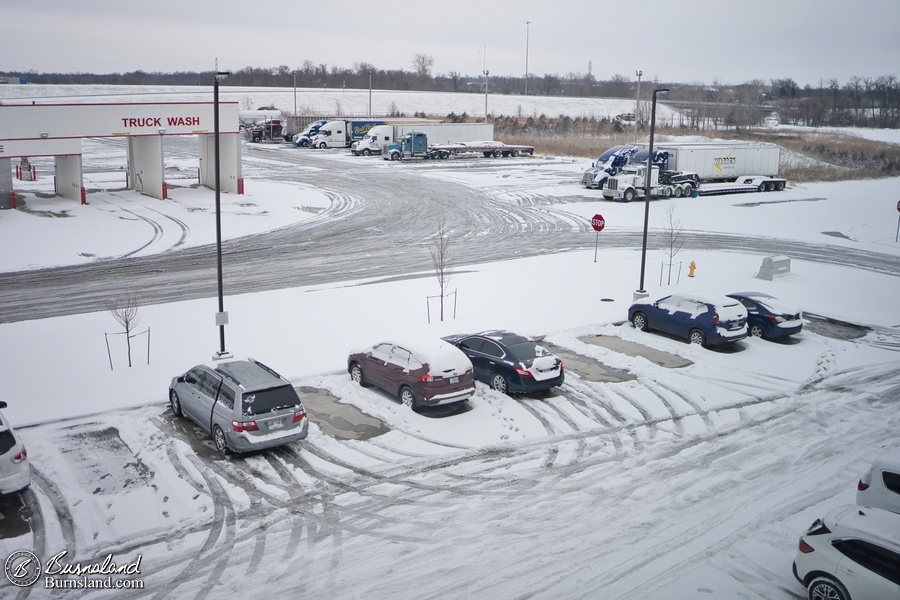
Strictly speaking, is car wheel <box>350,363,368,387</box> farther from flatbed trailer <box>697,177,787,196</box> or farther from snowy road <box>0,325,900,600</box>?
flatbed trailer <box>697,177,787,196</box>

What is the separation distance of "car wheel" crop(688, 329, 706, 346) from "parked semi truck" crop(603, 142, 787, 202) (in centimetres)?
2905

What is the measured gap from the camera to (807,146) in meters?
87.7

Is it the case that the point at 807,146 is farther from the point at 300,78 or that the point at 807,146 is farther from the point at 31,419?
the point at 300,78

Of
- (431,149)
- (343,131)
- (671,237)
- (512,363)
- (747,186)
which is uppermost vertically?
(343,131)

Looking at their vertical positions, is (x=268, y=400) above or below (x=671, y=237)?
below

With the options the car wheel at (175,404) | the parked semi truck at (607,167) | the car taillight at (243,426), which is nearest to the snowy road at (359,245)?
the parked semi truck at (607,167)

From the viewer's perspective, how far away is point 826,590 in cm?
1005

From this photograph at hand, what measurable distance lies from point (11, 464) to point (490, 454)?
8.27 m

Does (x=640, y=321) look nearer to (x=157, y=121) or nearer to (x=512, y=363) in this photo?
(x=512, y=363)

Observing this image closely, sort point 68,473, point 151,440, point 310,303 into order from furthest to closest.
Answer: point 310,303 → point 151,440 → point 68,473

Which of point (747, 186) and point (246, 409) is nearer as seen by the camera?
point (246, 409)

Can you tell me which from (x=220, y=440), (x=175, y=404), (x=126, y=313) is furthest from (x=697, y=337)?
(x=126, y=313)

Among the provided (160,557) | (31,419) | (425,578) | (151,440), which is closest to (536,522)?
(425,578)

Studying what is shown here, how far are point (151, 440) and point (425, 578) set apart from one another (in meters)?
7.20
